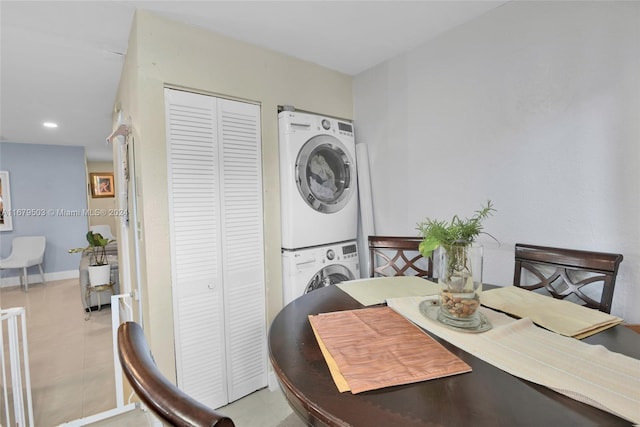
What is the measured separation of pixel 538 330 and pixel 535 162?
3.40 ft

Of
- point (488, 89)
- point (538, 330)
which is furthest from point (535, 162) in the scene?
point (538, 330)

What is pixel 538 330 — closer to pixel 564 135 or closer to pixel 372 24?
pixel 564 135

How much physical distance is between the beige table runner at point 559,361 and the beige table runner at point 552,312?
8 centimetres

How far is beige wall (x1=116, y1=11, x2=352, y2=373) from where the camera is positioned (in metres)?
1.62

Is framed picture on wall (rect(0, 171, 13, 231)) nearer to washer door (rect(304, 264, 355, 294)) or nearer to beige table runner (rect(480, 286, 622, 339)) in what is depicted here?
washer door (rect(304, 264, 355, 294))

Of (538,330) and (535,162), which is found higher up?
(535,162)

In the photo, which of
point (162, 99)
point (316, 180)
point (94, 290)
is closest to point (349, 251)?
point (316, 180)

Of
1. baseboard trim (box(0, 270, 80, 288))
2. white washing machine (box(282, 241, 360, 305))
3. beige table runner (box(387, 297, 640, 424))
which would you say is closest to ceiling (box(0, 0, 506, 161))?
white washing machine (box(282, 241, 360, 305))

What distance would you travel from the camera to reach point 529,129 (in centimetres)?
158

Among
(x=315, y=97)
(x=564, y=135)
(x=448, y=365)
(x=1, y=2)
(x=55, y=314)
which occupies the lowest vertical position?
(x=55, y=314)

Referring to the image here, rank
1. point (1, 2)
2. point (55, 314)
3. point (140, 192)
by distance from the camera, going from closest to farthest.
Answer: point (1, 2) → point (140, 192) → point (55, 314)

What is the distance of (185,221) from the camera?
175cm

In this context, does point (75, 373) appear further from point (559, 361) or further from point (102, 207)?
point (102, 207)

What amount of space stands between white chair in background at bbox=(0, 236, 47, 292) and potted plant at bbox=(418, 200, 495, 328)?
6.55 meters
